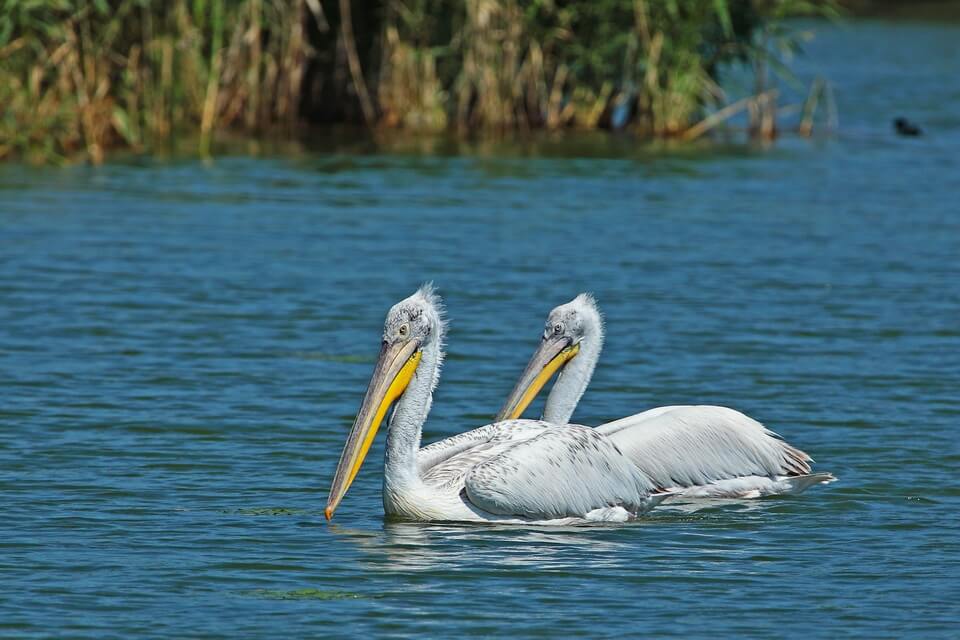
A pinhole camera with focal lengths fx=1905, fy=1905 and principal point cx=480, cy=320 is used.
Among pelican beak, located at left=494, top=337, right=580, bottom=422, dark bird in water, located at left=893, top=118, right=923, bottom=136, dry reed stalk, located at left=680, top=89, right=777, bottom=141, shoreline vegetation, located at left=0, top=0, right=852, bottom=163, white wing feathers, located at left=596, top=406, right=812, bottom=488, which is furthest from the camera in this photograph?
dark bird in water, located at left=893, top=118, right=923, bottom=136

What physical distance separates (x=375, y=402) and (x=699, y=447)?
1.36m

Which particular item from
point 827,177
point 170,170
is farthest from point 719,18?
point 170,170

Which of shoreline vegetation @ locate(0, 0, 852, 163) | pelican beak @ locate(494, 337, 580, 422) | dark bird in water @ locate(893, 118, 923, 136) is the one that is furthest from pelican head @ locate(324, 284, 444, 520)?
dark bird in water @ locate(893, 118, 923, 136)

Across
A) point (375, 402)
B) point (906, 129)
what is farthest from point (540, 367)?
point (906, 129)

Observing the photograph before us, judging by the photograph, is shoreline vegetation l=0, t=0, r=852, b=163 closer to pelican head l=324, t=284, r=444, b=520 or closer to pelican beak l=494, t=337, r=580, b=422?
pelican beak l=494, t=337, r=580, b=422

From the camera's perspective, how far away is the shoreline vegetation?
17250 mm

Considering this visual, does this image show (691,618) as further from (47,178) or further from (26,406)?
(47,178)

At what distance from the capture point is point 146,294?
11.2 meters

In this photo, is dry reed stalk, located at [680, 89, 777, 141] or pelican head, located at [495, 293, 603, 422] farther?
dry reed stalk, located at [680, 89, 777, 141]

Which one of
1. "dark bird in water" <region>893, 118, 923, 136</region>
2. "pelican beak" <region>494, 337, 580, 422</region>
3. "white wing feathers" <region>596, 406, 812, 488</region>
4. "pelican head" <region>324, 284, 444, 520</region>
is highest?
"pelican head" <region>324, 284, 444, 520</region>

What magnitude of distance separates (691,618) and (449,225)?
8910 millimetres

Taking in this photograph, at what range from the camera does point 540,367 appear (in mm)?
7367

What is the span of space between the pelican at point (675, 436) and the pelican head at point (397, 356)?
836 mm

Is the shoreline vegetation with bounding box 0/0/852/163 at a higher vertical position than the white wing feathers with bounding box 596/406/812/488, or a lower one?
higher
